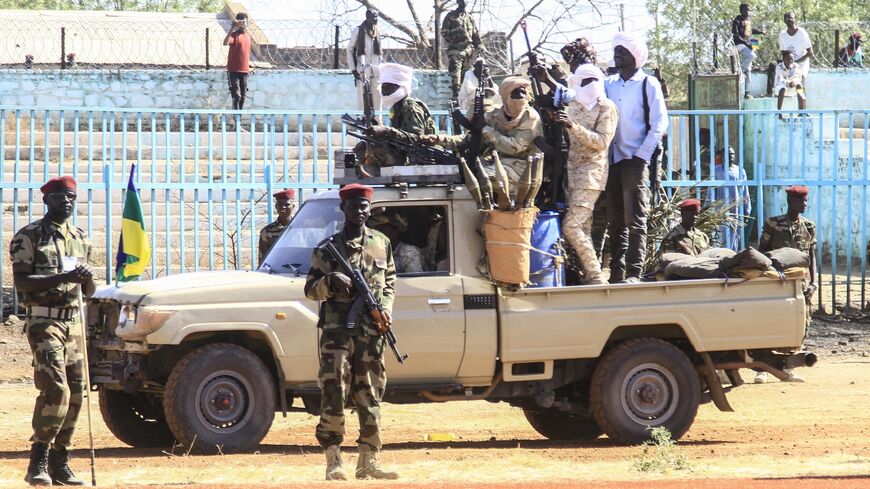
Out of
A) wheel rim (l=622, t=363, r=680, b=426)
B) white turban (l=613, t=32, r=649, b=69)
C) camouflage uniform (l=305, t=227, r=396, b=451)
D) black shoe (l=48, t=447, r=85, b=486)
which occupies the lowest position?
black shoe (l=48, t=447, r=85, b=486)

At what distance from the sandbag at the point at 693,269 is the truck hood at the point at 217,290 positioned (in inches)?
114

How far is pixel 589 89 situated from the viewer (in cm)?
1078

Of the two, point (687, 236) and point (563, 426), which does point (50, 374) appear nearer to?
point (563, 426)

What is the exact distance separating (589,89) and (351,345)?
3399mm

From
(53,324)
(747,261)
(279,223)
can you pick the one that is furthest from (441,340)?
(279,223)

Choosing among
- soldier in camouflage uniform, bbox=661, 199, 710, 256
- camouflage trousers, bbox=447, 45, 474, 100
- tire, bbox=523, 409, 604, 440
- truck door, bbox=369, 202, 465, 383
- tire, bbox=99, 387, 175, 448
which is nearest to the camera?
truck door, bbox=369, 202, 465, 383

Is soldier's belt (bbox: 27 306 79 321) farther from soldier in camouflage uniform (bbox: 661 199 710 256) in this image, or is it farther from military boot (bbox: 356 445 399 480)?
soldier in camouflage uniform (bbox: 661 199 710 256)

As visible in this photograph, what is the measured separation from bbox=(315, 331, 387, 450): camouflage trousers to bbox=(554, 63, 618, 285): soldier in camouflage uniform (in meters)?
2.46

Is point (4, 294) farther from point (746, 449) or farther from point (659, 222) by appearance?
point (746, 449)

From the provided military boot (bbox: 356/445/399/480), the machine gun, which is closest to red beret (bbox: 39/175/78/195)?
military boot (bbox: 356/445/399/480)

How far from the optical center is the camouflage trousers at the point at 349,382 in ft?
27.5

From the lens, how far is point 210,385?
31.1 ft

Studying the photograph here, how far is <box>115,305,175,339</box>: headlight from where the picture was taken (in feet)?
30.6

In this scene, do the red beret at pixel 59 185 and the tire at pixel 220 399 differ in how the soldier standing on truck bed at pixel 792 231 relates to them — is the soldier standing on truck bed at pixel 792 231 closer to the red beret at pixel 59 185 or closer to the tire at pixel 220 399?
the tire at pixel 220 399
